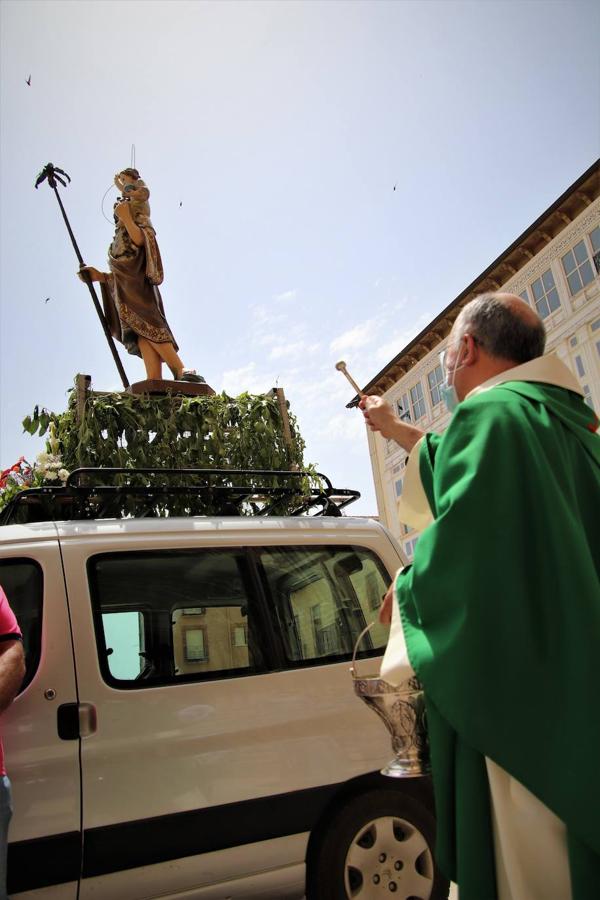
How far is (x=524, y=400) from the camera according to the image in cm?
174

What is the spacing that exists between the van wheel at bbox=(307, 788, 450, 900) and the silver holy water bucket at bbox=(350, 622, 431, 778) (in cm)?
135

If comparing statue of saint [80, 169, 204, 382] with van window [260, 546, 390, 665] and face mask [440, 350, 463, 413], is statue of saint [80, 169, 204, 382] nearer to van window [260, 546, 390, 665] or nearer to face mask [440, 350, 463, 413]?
van window [260, 546, 390, 665]

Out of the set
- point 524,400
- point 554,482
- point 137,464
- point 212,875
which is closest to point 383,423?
point 524,400

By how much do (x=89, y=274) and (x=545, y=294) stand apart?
23413 millimetres

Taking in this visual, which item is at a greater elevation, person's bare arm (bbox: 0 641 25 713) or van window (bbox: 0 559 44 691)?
van window (bbox: 0 559 44 691)

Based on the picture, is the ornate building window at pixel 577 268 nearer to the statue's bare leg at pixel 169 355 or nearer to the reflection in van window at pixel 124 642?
the statue's bare leg at pixel 169 355

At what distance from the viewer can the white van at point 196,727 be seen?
98.2 inches

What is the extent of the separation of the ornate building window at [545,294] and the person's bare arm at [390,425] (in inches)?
1008

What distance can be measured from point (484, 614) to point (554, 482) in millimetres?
376

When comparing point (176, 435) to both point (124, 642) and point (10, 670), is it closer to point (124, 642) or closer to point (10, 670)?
point (124, 642)

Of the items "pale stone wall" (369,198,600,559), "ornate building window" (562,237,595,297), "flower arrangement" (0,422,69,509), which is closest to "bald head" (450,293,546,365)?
"flower arrangement" (0,422,69,509)

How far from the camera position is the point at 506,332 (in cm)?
196

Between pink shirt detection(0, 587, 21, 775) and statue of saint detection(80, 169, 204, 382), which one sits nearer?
pink shirt detection(0, 587, 21, 775)

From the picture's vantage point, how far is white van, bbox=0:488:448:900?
2.49m
